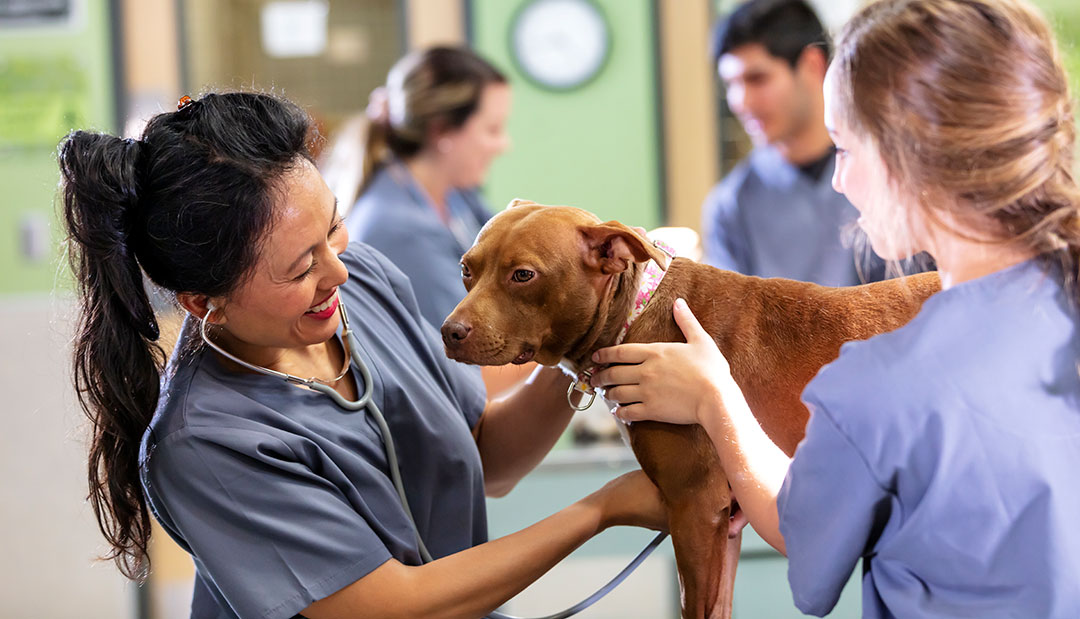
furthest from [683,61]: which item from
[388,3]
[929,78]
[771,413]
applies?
[929,78]

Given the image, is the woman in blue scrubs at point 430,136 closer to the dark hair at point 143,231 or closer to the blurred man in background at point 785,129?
the blurred man in background at point 785,129

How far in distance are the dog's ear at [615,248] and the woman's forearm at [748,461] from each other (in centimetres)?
→ 22

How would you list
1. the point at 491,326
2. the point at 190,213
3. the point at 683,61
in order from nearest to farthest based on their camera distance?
the point at 190,213 → the point at 491,326 → the point at 683,61

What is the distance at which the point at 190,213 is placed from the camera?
1.24 meters

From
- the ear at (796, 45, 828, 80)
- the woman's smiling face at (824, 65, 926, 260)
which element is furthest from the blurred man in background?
the woman's smiling face at (824, 65, 926, 260)

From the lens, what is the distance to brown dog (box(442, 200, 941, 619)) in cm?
130

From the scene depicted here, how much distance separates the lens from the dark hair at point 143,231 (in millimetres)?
1229

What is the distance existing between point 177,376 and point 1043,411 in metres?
1.07

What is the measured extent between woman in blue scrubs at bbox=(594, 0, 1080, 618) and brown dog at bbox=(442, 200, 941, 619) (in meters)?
0.31

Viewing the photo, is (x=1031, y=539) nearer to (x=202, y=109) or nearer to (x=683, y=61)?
(x=202, y=109)

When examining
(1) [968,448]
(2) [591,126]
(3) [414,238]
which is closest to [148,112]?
(2) [591,126]

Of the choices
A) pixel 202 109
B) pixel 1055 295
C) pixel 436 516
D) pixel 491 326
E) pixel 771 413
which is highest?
pixel 202 109

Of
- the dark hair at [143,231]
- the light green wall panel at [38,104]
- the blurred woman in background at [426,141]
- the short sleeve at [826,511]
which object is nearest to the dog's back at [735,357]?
the short sleeve at [826,511]

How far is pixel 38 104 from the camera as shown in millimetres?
3756
